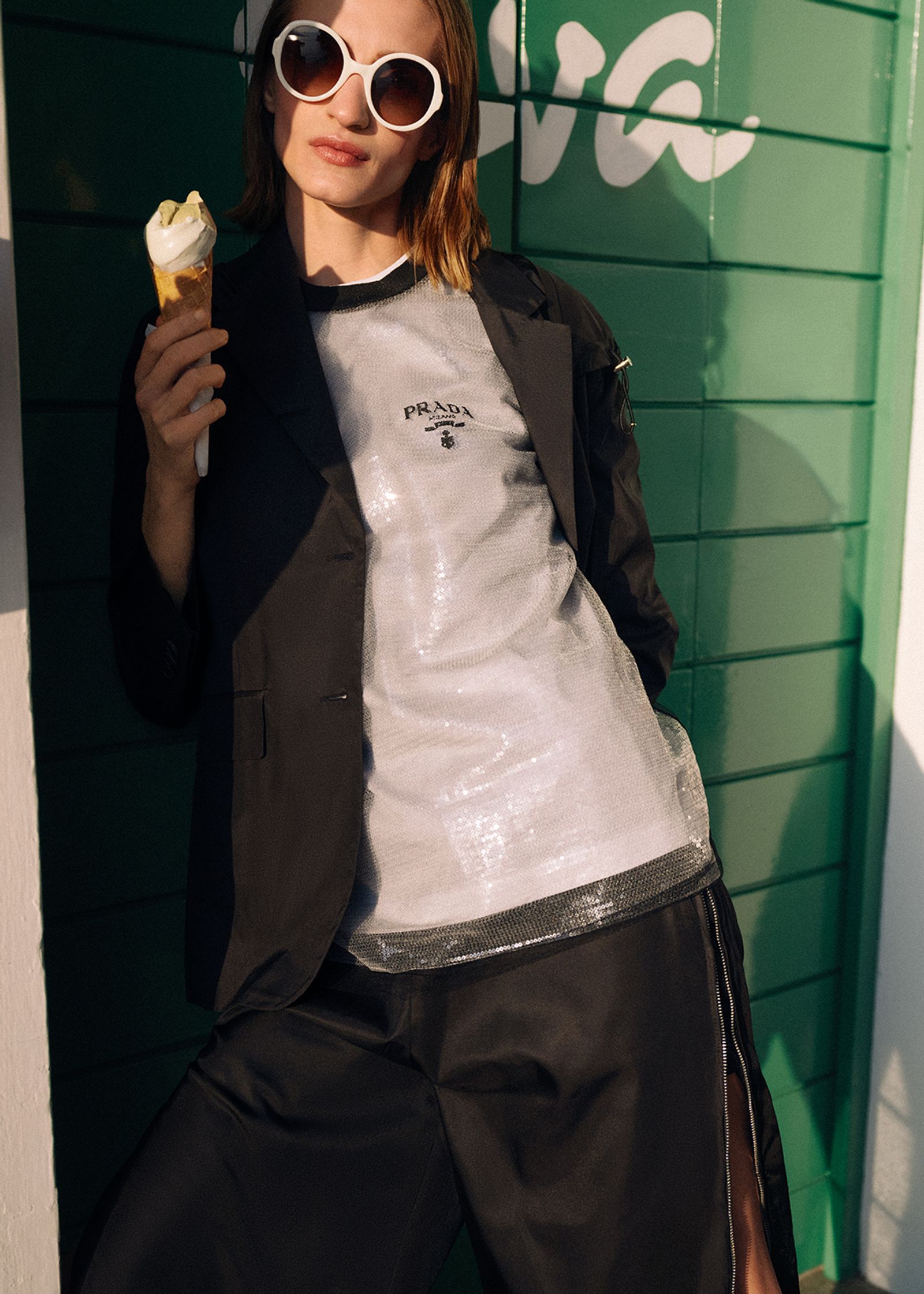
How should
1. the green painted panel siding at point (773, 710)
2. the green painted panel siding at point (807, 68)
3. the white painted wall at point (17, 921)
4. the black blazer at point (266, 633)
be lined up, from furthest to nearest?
the green painted panel siding at point (773, 710), the green painted panel siding at point (807, 68), the black blazer at point (266, 633), the white painted wall at point (17, 921)

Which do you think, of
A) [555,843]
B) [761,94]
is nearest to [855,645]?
[761,94]

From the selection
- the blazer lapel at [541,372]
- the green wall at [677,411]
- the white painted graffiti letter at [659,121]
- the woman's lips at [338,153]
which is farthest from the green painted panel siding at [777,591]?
the woman's lips at [338,153]

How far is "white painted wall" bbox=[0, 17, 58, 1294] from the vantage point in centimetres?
137

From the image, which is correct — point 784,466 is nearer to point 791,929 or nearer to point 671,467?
point 671,467

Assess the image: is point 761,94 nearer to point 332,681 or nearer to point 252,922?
point 332,681

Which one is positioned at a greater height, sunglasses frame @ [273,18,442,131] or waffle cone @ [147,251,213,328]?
sunglasses frame @ [273,18,442,131]

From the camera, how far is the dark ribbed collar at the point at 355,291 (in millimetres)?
1746

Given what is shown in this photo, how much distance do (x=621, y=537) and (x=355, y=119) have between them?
0.74 metres

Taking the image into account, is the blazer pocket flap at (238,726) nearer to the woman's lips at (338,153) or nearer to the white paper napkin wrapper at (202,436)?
the white paper napkin wrapper at (202,436)

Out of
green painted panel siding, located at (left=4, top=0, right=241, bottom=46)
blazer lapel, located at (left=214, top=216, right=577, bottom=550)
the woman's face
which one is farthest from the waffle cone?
green painted panel siding, located at (left=4, top=0, right=241, bottom=46)

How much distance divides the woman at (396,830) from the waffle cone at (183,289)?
46 millimetres

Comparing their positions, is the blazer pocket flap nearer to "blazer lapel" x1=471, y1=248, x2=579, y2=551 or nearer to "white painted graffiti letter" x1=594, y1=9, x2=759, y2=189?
"blazer lapel" x1=471, y1=248, x2=579, y2=551

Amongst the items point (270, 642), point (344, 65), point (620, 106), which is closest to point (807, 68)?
point (620, 106)

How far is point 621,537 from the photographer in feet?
6.47
